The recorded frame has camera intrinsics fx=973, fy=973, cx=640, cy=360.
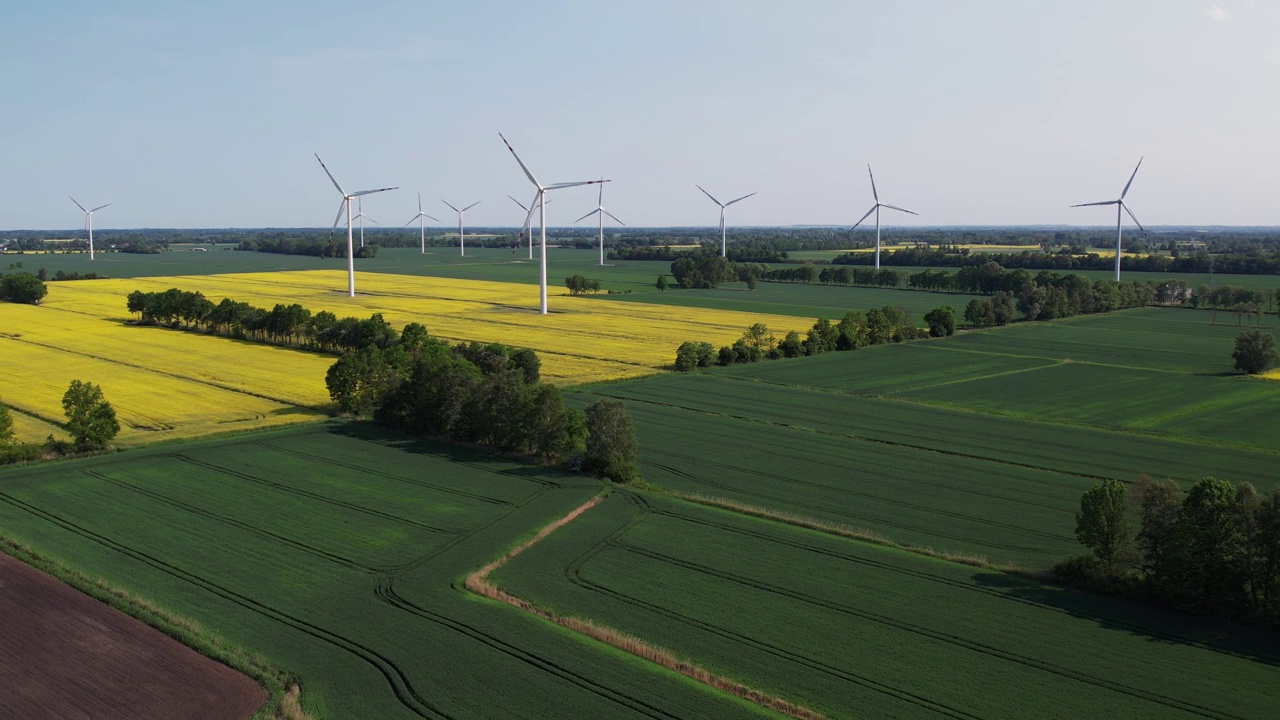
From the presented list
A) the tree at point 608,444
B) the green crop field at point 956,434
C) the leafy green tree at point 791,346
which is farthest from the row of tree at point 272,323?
the leafy green tree at point 791,346

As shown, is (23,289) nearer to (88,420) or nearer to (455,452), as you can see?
(88,420)

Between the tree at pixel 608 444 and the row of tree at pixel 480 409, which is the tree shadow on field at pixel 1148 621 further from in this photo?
the row of tree at pixel 480 409

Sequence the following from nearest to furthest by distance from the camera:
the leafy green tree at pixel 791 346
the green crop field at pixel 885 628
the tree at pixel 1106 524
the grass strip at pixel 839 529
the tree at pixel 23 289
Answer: the green crop field at pixel 885 628 < the tree at pixel 1106 524 < the grass strip at pixel 839 529 < the leafy green tree at pixel 791 346 < the tree at pixel 23 289

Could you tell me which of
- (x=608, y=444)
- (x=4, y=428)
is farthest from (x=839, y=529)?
(x=4, y=428)

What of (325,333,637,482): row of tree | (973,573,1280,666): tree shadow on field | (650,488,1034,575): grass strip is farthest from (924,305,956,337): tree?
(973,573,1280,666): tree shadow on field

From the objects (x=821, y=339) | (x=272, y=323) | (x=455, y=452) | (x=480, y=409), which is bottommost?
(x=455, y=452)

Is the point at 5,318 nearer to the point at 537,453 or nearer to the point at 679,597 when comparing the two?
the point at 537,453

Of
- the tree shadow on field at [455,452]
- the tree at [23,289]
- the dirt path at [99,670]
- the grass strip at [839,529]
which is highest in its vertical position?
the tree at [23,289]
